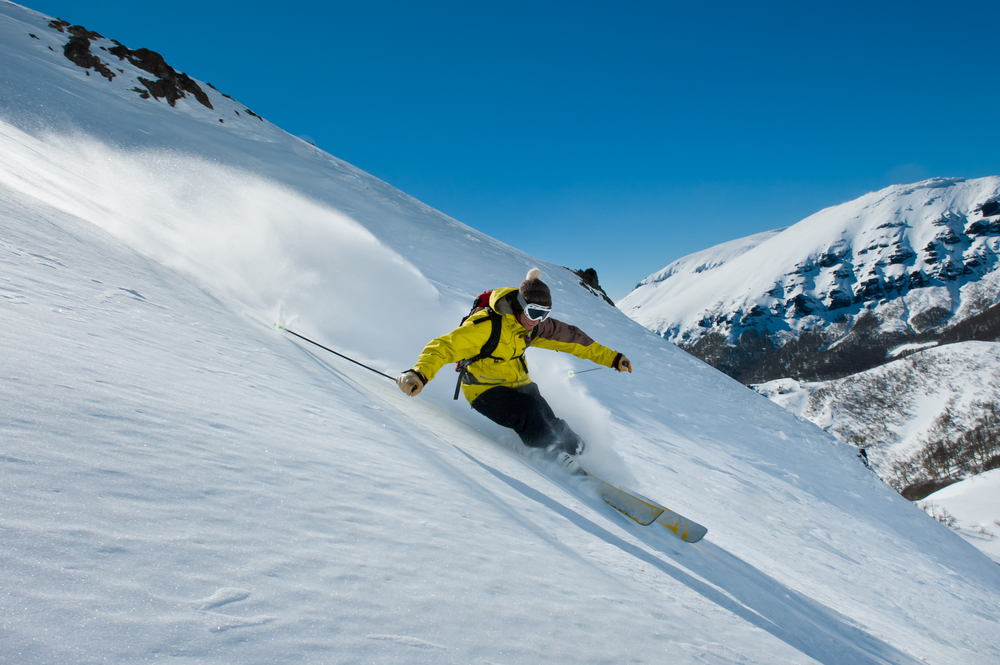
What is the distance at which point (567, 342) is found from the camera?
5.33 meters

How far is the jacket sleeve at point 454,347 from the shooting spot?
4.09 m

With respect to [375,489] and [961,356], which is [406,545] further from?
[961,356]

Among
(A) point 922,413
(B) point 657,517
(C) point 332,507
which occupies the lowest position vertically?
(C) point 332,507

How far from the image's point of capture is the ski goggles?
4.46m

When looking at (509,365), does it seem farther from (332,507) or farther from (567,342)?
(332,507)

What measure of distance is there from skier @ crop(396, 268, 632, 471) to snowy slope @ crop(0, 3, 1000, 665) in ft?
1.02

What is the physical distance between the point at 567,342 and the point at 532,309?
103cm

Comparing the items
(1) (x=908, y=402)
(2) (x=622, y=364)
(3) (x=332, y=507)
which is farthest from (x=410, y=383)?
(1) (x=908, y=402)

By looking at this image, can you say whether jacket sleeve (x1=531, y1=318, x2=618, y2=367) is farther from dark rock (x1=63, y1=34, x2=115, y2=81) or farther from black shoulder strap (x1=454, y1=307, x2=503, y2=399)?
dark rock (x1=63, y1=34, x2=115, y2=81)

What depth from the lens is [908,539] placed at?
6.69 metres

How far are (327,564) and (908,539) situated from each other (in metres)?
8.52

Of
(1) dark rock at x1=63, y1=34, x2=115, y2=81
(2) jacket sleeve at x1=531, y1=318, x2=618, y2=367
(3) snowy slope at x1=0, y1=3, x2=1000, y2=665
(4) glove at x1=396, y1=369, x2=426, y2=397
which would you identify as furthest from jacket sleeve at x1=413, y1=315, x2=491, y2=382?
(1) dark rock at x1=63, y1=34, x2=115, y2=81

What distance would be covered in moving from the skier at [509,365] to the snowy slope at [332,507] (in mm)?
312

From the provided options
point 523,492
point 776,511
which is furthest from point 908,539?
point 523,492
